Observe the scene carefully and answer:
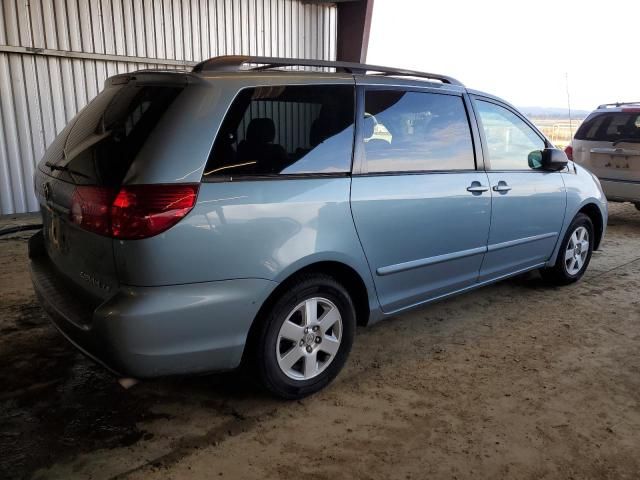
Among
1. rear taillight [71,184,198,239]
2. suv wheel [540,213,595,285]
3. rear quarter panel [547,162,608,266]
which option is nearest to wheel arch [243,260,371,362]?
rear taillight [71,184,198,239]

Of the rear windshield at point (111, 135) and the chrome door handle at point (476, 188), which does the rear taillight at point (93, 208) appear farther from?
the chrome door handle at point (476, 188)

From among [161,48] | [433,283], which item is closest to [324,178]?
[433,283]

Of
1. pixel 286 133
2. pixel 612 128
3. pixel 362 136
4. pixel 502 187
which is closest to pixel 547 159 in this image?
pixel 502 187

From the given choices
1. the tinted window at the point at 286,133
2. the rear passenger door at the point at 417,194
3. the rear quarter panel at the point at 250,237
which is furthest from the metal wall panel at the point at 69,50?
the rear quarter panel at the point at 250,237

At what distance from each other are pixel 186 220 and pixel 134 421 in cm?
111

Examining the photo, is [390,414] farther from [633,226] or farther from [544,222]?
[633,226]

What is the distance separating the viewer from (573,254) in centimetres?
475

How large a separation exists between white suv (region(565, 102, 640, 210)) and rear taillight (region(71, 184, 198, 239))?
268 inches

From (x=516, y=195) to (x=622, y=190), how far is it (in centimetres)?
433

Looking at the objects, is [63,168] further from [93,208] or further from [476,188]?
[476,188]

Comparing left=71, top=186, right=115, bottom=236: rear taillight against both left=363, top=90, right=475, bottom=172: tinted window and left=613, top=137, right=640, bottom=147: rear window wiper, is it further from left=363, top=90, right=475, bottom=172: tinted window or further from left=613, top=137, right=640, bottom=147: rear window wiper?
left=613, top=137, right=640, bottom=147: rear window wiper

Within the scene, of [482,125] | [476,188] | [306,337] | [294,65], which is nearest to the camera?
[306,337]

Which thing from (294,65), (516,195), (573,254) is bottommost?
(573,254)

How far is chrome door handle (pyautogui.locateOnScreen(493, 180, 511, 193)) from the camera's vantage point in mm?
3674
